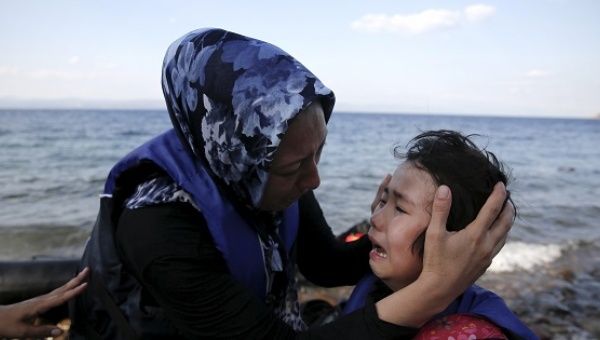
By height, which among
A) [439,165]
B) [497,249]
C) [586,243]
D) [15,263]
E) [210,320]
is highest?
[439,165]

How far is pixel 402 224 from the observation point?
5.90 feet

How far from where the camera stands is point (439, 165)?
1841 mm

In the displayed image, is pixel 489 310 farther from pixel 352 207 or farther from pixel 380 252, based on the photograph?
pixel 352 207

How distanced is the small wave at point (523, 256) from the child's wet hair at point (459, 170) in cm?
464

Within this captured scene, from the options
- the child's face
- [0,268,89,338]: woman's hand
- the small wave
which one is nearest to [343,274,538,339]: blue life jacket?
the child's face

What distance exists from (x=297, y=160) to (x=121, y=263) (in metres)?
0.75

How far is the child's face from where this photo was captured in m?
1.78

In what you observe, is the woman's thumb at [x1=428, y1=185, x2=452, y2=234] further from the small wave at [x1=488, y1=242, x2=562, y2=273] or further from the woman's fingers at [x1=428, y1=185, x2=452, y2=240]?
the small wave at [x1=488, y1=242, x2=562, y2=273]

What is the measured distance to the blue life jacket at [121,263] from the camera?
170 centimetres

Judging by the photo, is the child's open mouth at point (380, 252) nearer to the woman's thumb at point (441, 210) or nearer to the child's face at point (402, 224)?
the child's face at point (402, 224)

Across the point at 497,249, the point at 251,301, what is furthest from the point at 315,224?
A: the point at 497,249

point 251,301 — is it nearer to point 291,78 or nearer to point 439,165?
point 291,78

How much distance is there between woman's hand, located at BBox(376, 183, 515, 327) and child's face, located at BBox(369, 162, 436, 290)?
283 mm

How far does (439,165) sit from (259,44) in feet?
2.70
